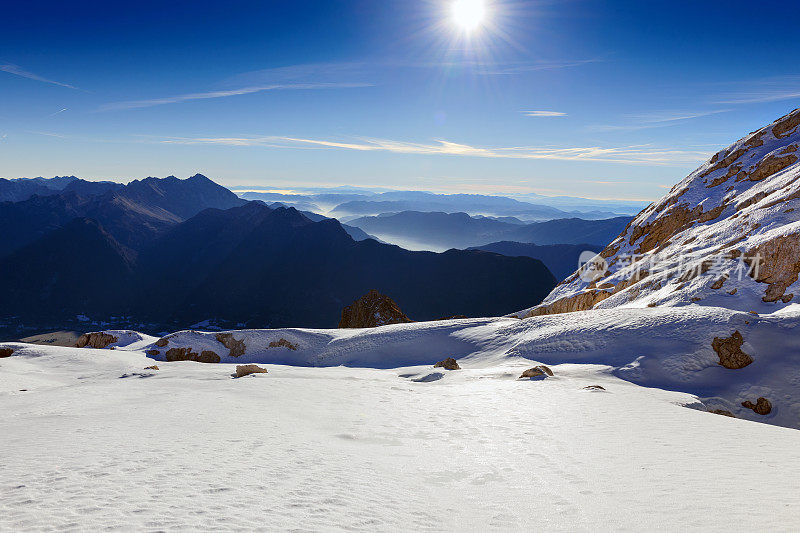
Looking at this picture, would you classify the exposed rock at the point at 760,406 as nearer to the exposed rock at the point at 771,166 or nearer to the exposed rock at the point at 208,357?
the exposed rock at the point at 208,357

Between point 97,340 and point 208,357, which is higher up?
point 97,340

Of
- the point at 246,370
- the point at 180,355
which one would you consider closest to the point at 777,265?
the point at 246,370

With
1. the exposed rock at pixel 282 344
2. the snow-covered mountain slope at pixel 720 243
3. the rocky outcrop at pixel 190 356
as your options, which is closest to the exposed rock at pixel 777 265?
the snow-covered mountain slope at pixel 720 243

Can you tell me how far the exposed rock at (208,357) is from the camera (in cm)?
3026

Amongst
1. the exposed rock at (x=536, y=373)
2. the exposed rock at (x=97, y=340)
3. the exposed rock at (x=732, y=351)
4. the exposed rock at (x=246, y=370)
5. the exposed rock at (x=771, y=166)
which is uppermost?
the exposed rock at (x=771, y=166)

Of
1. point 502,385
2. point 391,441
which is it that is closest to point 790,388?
point 502,385

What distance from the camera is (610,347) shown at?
21.4 meters

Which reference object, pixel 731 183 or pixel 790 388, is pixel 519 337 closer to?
pixel 790 388

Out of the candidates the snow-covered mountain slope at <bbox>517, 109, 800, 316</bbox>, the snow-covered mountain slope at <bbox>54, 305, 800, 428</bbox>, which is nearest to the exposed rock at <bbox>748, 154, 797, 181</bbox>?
the snow-covered mountain slope at <bbox>517, 109, 800, 316</bbox>

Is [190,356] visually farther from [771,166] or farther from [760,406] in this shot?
[771,166]

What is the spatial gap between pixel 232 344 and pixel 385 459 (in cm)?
2712

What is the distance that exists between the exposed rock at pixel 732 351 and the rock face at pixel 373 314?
33946mm

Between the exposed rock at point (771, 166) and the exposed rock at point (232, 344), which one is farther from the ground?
the exposed rock at point (771, 166)

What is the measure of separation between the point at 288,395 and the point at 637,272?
34.6 m
